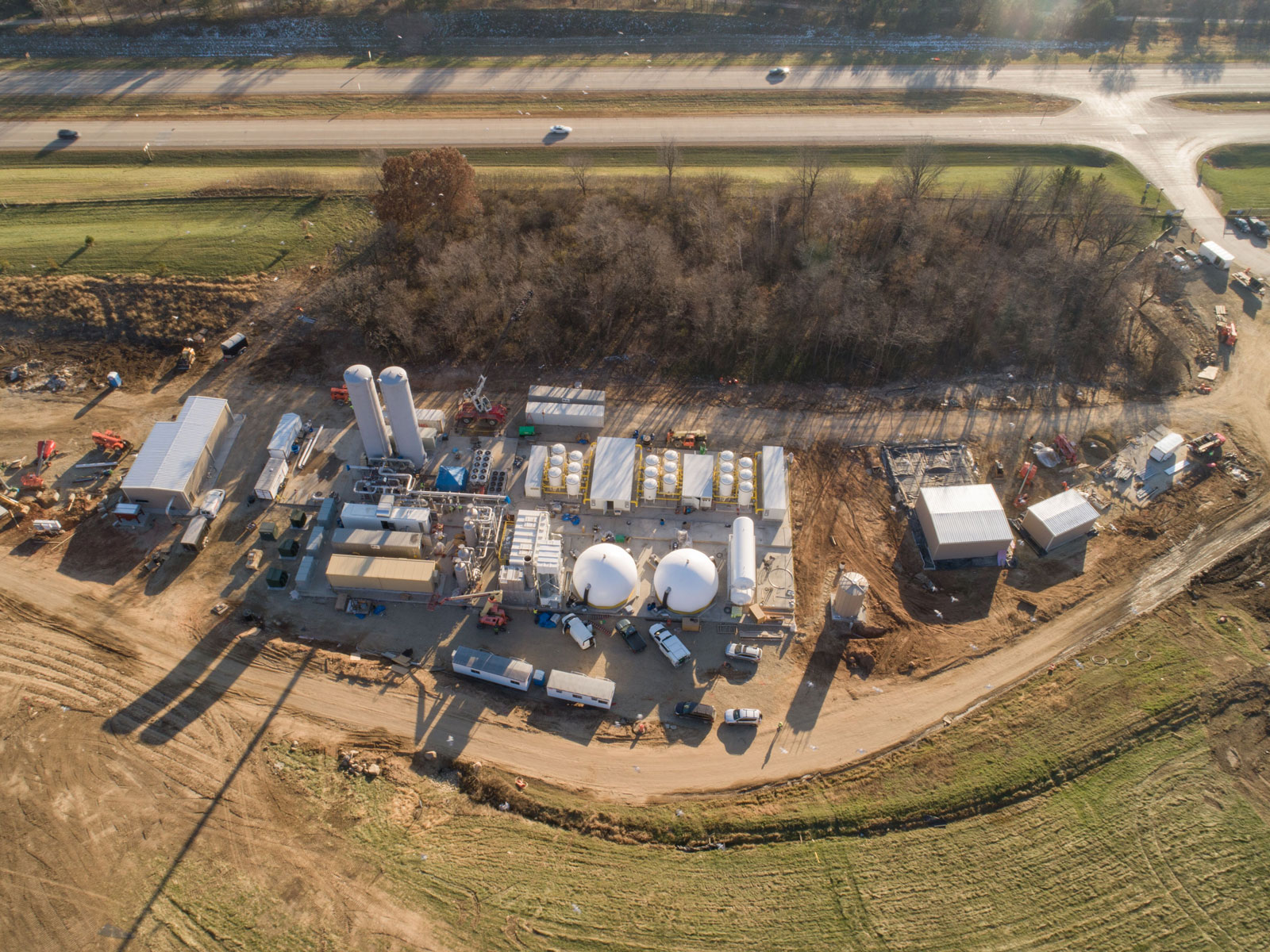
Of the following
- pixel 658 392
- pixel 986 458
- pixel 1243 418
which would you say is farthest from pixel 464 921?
pixel 1243 418

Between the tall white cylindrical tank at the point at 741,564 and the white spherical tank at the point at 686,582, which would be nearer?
the white spherical tank at the point at 686,582

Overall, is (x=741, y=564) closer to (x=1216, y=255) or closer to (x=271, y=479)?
(x=271, y=479)

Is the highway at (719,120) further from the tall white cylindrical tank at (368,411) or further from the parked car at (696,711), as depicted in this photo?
the parked car at (696,711)

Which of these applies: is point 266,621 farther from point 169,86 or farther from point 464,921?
point 169,86

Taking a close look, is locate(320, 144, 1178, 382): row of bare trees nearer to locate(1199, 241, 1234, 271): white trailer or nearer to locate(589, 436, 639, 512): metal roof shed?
locate(1199, 241, 1234, 271): white trailer

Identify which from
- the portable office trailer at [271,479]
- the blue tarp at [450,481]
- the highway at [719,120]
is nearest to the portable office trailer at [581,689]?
the blue tarp at [450,481]
